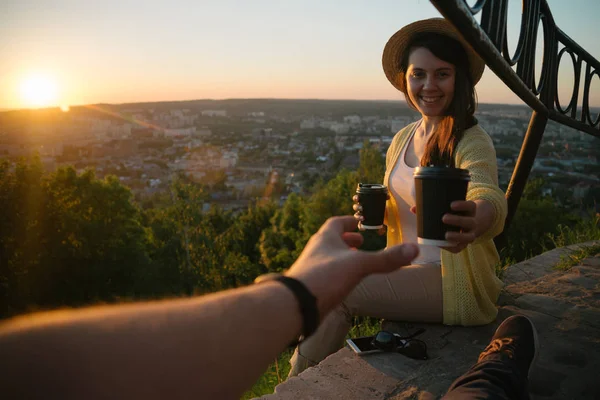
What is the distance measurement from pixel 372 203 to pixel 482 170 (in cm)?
53

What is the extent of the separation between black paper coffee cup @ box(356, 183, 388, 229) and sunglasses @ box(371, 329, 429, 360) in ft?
2.00

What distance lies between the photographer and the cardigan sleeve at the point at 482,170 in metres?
1.73

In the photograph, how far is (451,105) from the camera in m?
2.36

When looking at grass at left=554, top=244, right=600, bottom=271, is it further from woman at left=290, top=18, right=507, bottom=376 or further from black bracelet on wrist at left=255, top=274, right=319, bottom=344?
black bracelet on wrist at left=255, top=274, right=319, bottom=344

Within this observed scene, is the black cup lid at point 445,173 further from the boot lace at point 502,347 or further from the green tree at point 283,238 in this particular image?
the green tree at point 283,238

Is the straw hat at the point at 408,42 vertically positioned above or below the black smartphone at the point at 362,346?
above

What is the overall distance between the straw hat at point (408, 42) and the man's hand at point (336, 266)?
1441 mm

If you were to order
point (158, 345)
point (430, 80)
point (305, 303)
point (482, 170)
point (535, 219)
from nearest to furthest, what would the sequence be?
1. point (158, 345)
2. point (305, 303)
3. point (482, 170)
4. point (430, 80)
5. point (535, 219)

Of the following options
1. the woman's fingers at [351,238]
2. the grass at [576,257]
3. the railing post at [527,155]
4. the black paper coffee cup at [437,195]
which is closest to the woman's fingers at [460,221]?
the black paper coffee cup at [437,195]

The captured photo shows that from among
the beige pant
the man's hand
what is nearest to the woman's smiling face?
the beige pant

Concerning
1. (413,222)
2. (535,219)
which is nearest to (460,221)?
(413,222)

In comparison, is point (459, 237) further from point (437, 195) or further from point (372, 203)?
point (372, 203)

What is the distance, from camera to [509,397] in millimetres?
1500

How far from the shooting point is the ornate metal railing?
59.9 inches
